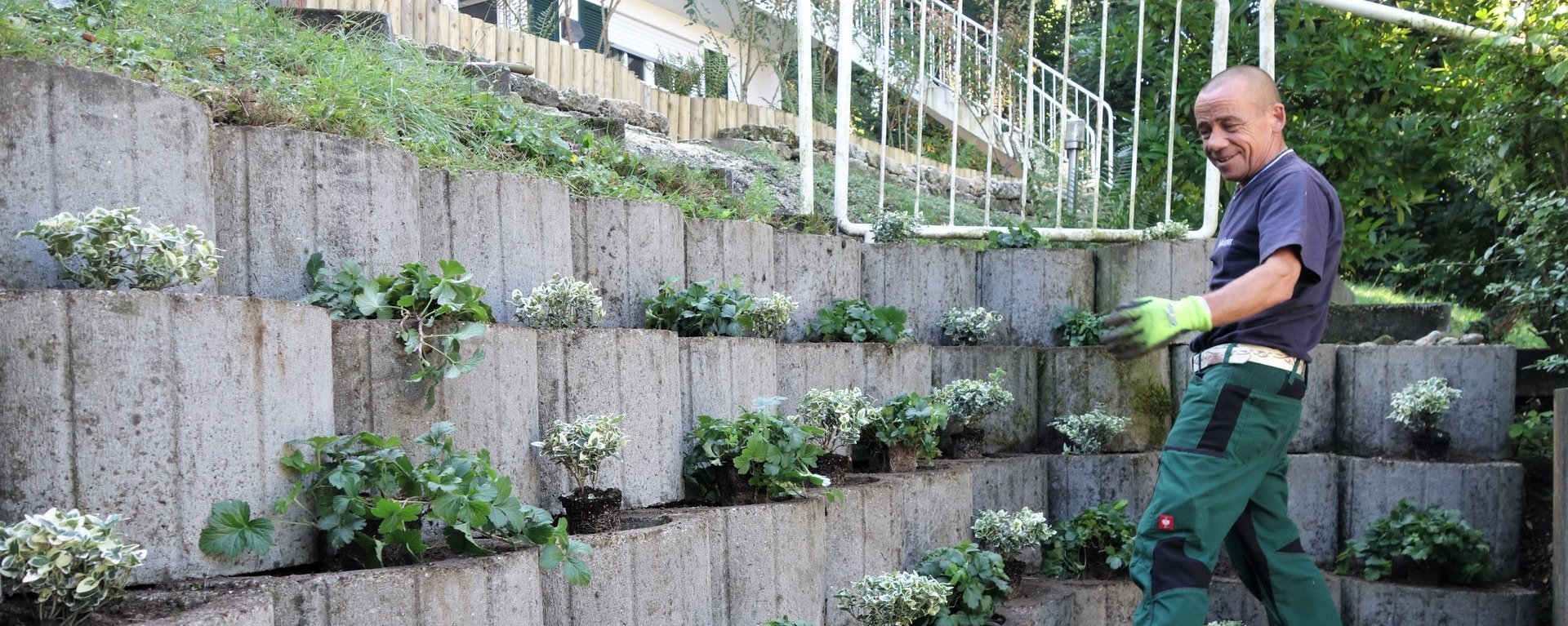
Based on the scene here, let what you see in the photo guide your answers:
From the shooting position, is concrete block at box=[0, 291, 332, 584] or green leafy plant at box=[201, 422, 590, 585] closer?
concrete block at box=[0, 291, 332, 584]

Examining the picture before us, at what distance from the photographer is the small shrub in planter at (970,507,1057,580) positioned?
4.22 m

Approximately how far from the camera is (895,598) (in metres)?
3.56

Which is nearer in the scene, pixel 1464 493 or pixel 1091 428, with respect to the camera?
pixel 1464 493

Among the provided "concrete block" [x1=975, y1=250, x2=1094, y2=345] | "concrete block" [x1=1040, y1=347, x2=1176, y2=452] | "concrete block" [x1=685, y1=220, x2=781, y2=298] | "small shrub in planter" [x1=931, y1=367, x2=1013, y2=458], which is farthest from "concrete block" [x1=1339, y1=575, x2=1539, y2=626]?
"concrete block" [x1=685, y1=220, x2=781, y2=298]

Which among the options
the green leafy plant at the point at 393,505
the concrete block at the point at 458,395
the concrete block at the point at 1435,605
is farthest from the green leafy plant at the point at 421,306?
the concrete block at the point at 1435,605

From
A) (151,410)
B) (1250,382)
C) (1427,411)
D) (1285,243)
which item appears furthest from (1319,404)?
(151,410)

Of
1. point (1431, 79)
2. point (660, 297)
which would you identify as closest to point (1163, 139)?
point (1431, 79)

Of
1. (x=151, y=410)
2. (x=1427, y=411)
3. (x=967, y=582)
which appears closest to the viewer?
(x=151, y=410)

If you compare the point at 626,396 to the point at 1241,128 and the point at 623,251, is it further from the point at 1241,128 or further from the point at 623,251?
the point at 1241,128

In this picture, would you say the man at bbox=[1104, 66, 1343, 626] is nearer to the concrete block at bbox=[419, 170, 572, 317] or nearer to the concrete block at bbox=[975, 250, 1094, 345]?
the concrete block at bbox=[419, 170, 572, 317]

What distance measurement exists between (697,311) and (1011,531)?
1303 millimetres

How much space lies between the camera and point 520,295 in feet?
11.7

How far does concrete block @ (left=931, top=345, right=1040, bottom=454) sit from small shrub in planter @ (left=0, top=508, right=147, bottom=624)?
348cm

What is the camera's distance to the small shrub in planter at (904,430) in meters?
4.34
